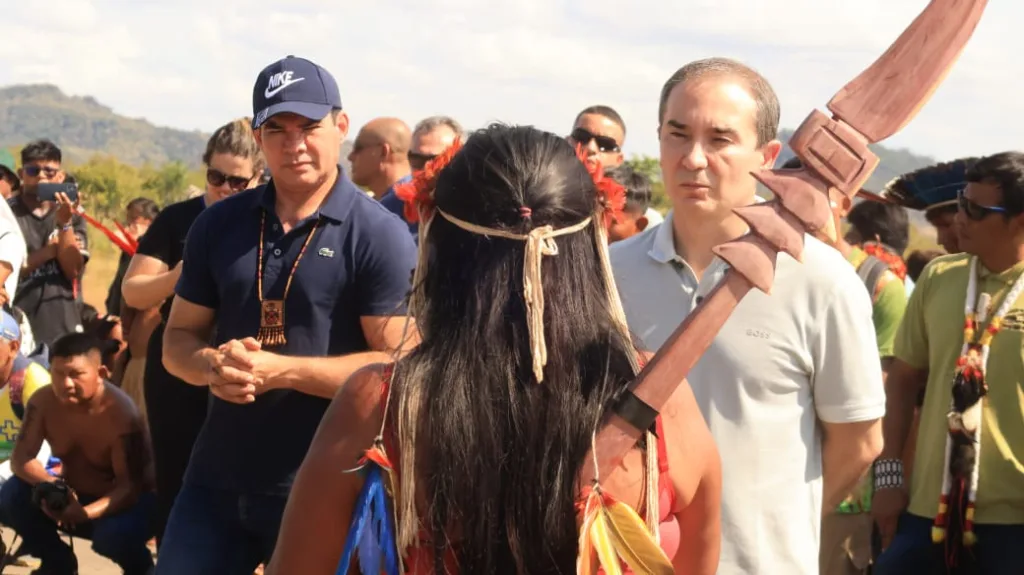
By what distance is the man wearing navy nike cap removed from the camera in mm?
3977

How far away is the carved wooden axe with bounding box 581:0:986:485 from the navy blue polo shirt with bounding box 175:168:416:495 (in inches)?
70.8

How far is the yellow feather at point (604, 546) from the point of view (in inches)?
86.1

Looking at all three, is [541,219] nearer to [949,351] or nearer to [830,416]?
[830,416]

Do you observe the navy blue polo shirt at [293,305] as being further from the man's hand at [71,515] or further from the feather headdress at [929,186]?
the feather headdress at [929,186]

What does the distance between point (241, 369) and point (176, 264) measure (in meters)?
1.81

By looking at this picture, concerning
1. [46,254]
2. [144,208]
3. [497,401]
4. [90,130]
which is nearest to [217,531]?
[497,401]

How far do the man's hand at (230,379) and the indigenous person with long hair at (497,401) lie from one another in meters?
1.35

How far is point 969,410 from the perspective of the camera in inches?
199

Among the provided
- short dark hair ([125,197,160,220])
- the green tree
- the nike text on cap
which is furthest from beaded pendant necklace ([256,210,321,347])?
the green tree

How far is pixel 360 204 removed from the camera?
417 centimetres

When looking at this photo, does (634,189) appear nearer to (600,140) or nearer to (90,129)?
(600,140)

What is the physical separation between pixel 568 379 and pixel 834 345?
1.26m

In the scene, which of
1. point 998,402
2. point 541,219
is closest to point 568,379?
point 541,219

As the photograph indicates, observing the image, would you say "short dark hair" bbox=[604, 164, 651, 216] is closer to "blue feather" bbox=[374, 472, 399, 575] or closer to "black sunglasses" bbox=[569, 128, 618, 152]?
"black sunglasses" bbox=[569, 128, 618, 152]
